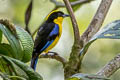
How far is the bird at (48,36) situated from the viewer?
3769 millimetres

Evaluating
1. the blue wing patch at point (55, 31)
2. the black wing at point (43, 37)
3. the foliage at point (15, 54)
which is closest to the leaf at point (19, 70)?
the foliage at point (15, 54)

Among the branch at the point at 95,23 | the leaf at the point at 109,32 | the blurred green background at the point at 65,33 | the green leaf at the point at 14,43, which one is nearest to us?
the leaf at the point at 109,32

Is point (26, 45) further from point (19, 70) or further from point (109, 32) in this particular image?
point (109, 32)

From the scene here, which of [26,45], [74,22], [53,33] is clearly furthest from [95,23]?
[53,33]

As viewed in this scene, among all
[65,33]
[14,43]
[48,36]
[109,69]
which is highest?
[14,43]

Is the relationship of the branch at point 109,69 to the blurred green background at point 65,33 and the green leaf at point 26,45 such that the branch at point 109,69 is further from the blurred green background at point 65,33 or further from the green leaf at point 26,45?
the blurred green background at point 65,33

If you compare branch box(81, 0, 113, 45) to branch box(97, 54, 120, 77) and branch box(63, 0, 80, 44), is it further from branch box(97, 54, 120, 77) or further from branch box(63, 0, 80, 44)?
branch box(97, 54, 120, 77)

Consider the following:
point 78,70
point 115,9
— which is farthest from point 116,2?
point 78,70

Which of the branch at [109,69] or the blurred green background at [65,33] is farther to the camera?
the blurred green background at [65,33]

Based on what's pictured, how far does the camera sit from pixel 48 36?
411cm

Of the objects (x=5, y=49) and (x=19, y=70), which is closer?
(x=19, y=70)

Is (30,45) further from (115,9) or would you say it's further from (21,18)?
(115,9)

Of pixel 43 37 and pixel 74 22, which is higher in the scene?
pixel 74 22

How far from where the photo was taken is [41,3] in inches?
216
